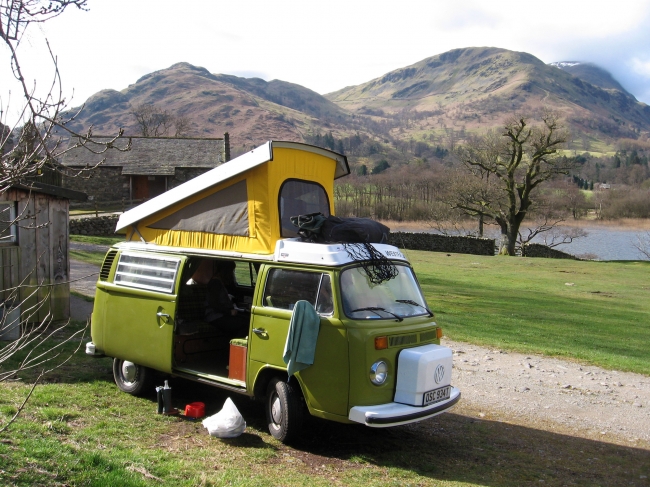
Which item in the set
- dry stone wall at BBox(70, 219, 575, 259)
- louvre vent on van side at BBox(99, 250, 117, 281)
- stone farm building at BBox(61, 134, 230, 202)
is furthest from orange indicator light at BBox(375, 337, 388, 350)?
stone farm building at BBox(61, 134, 230, 202)

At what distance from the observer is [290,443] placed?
6805mm

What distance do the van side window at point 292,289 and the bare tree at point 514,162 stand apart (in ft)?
131

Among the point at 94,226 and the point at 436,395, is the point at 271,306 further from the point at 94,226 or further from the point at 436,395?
the point at 94,226

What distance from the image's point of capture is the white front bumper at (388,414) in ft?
20.1

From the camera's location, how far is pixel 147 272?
27.9ft

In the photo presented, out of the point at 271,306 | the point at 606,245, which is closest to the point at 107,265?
the point at 271,306

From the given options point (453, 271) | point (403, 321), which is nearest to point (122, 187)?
point (453, 271)

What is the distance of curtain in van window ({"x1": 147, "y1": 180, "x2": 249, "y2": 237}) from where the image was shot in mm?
7742

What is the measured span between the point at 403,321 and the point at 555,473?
2.27m

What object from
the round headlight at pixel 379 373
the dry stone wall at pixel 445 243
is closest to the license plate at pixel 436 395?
the round headlight at pixel 379 373

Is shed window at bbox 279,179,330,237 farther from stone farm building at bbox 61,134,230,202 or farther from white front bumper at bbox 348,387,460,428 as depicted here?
stone farm building at bbox 61,134,230,202

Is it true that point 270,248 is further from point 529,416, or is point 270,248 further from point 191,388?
point 529,416

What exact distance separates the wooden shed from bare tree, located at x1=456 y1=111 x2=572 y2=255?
1459 inches

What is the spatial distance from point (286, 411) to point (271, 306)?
118cm
